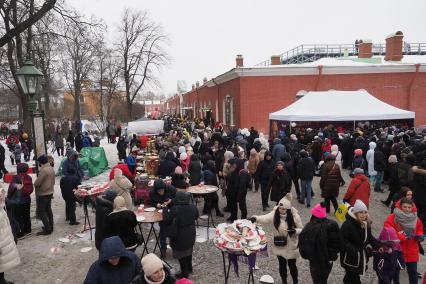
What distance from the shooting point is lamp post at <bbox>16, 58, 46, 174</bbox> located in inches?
316

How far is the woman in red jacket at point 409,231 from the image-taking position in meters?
4.82

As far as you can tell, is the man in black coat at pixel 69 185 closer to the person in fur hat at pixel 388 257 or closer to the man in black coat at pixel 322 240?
the man in black coat at pixel 322 240

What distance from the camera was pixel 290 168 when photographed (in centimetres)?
930

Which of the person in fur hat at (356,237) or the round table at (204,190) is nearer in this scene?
the person in fur hat at (356,237)

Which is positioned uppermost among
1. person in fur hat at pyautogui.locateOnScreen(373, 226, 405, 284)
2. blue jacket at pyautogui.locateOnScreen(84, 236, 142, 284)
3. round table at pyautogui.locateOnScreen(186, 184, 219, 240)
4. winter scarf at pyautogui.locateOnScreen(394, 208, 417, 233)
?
blue jacket at pyautogui.locateOnScreen(84, 236, 142, 284)

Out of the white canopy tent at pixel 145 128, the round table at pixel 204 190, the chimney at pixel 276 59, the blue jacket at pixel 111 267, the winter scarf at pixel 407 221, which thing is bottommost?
the round table at pixel 204 190

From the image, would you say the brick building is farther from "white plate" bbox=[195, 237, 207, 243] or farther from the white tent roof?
"white plate" bbox=[195, 237, 207, 243]

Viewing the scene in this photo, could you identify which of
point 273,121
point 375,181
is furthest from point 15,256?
point 273,121

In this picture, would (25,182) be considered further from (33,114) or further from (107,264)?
(107,264)

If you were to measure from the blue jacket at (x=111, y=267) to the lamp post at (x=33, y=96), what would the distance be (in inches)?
237

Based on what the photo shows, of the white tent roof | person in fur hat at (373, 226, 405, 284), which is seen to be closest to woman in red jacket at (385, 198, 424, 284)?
person in fur hat at (373, 226, 405, 284)

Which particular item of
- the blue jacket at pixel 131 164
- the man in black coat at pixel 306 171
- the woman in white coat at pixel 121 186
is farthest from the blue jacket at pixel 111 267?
the blue jacket at pixel 131 164

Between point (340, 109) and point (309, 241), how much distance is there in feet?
46.0

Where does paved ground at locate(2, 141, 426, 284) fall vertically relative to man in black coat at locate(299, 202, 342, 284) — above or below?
below
